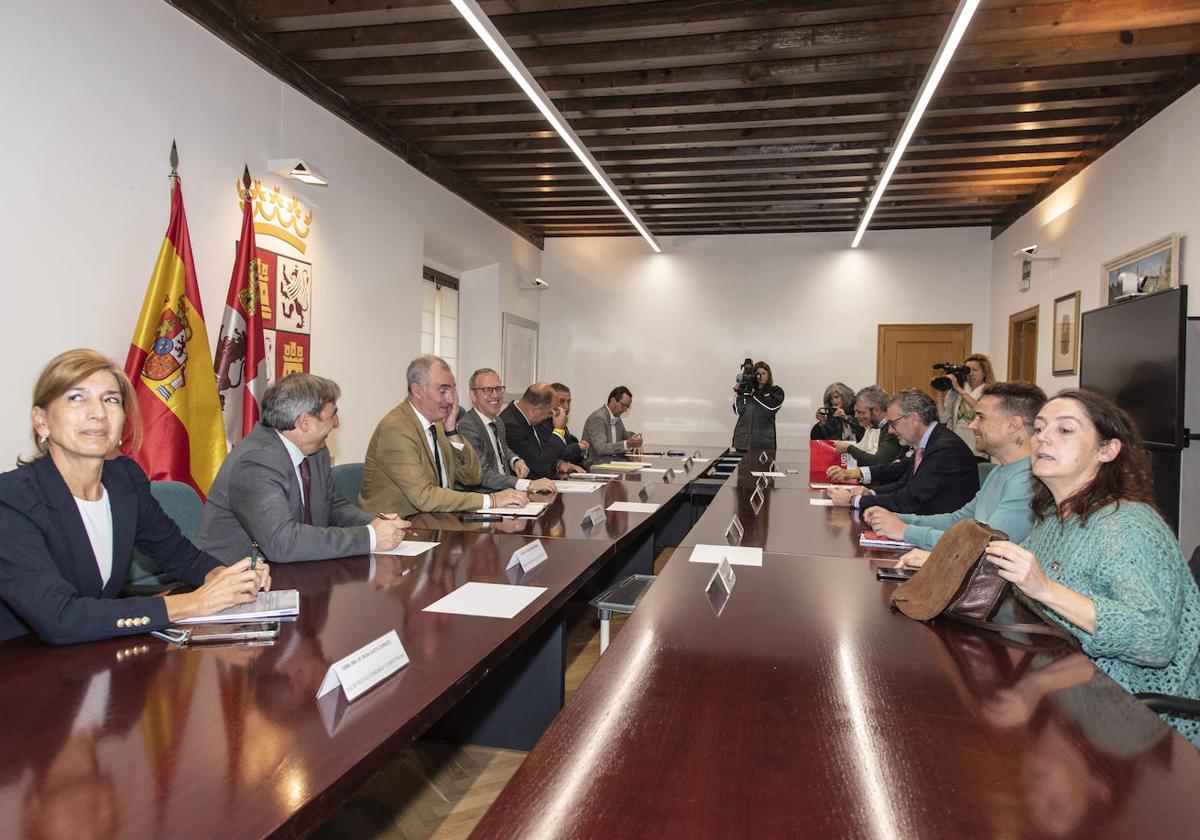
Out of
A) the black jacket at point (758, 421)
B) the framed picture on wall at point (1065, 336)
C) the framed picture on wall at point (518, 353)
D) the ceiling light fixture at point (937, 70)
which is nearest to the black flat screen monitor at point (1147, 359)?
the framed picture on wall at point (1065, 336)

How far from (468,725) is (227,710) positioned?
1.61 metres

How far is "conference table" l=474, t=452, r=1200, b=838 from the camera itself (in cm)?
92

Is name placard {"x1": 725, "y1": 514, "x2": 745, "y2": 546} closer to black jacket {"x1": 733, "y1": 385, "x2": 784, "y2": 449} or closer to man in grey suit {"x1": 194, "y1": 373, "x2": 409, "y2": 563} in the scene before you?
man in grey suit {"x1": 194, "y1": 373, "x2": 409, "y2": 563}

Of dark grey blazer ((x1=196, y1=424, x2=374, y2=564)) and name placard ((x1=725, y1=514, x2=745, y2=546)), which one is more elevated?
dark grey blazer ((x1=196, y1=424, x2=374, y2=564))

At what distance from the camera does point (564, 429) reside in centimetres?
704

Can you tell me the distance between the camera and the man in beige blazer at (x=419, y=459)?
10.3ft

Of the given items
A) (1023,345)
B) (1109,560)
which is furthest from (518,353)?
(1109,560)

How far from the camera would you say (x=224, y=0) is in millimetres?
4043

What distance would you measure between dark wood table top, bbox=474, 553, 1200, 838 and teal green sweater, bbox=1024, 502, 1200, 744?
0.44ft

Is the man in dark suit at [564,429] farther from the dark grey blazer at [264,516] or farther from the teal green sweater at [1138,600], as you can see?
the teal green sweater at [1138,600]

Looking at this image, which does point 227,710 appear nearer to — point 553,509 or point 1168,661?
point 1168,661

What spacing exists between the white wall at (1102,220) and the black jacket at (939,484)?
7.27ft

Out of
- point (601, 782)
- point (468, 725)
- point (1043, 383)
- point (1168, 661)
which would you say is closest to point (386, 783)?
point (468, 725)

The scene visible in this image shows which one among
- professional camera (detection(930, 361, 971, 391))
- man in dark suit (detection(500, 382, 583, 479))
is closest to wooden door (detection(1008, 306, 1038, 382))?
professional camera (detection(930, 361, 971, 391))
